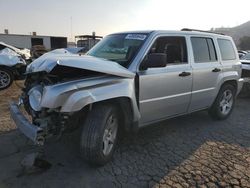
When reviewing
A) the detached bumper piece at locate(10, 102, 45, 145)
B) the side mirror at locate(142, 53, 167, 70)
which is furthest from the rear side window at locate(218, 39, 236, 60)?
the detached bumper piece at locate(10, 102, 45, 145)

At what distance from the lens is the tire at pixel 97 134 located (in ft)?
10.8

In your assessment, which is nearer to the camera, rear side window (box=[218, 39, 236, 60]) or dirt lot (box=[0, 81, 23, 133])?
dirt lot (box=[0, 81, 23, 133])

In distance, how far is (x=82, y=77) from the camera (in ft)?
11.0

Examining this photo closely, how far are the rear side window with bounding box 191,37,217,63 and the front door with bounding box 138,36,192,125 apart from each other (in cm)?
32

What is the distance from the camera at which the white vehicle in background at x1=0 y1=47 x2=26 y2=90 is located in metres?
8.78

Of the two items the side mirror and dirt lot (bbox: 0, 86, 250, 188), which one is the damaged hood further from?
dirt lot (bbox: 0, 86, 250, 188)

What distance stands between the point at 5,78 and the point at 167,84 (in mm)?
6552

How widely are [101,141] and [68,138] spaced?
1.38 meters

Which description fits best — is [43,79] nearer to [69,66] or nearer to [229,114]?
[69,66]

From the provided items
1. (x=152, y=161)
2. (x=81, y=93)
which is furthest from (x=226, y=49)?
(x=81, y=93)

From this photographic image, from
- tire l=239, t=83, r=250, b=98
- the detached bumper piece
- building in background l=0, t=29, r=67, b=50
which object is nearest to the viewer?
Answer: the detached bumper piece

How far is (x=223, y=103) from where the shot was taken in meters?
6.01

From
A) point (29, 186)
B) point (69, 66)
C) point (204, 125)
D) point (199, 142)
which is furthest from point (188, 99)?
point (29, 186)

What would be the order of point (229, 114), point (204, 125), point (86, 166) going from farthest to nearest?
1. point (229, 114)
2. point (204, 125)
3. point (86, 166)
